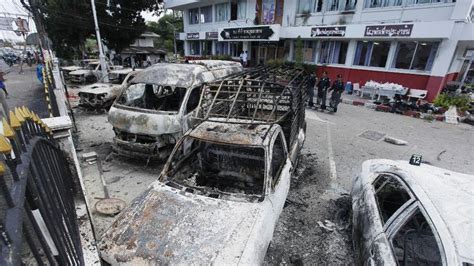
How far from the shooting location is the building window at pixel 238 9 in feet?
71.8

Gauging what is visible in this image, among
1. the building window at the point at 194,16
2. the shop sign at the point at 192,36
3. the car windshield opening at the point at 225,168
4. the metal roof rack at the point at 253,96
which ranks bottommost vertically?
the car windshield opening at the point at 225,168

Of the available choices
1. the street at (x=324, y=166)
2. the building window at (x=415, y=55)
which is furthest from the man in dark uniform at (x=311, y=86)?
the building window at (x=415, y=55)

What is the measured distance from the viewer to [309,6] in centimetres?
1759

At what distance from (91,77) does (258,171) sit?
16.1m

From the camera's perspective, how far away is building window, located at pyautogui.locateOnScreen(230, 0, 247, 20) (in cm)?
2189

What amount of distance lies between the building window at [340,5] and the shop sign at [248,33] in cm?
402

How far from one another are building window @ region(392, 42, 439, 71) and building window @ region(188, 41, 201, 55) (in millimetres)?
19462

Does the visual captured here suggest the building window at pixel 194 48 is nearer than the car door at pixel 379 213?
No

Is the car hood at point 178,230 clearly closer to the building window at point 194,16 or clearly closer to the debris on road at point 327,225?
the debris on road at point 327,225

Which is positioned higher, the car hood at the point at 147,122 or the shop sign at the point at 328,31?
the shop sign at the point at 328,31

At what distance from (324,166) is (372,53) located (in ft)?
39.3

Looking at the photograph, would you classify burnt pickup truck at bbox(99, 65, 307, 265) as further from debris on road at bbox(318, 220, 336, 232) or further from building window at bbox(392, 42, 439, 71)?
building window at bbox(392, 42, 439, 71)

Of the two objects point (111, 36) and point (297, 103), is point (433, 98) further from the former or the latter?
point (111, 36)

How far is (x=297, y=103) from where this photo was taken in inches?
225
